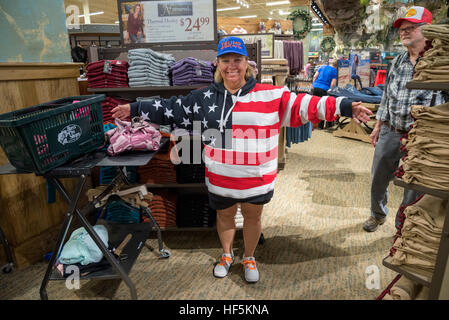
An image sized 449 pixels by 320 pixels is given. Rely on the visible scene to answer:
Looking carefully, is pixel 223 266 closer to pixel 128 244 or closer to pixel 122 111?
pixel 128 244

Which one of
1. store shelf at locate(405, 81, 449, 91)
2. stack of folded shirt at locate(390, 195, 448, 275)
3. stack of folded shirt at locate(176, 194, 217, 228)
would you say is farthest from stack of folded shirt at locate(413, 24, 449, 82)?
stack of folded shirt at locate(176, 194, 217, 228)

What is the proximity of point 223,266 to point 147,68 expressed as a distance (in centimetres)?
184

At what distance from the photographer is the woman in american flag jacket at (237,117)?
79.0 inches

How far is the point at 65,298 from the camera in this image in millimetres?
2205

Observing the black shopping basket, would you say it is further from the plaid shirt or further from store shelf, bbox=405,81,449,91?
the plaid shirt

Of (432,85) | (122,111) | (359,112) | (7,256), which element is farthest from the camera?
(7,256)

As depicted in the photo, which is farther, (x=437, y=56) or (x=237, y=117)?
(x=237, y=117)

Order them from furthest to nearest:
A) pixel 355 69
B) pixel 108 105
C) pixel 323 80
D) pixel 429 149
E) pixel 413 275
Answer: pixel 355 69 → pixel 323 80 → pixel 108 105 → pixel 413 275 → pixel 429 149

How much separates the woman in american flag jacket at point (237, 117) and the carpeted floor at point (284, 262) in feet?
2.17

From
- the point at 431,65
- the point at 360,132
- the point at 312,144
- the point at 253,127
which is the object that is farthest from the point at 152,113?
the point at 360,132

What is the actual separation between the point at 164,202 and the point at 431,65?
7.69 feet

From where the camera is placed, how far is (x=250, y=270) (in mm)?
2355

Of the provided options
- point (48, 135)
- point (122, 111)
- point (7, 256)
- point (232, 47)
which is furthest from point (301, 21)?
point (7, 256)

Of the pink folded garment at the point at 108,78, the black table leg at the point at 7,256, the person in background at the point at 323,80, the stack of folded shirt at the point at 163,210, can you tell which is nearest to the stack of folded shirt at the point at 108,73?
the pink folded garment at the point at 108,78
